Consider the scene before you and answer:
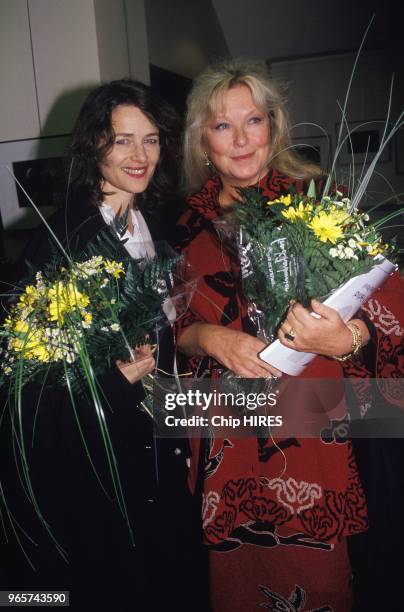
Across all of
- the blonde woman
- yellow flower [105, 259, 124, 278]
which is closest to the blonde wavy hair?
the blonde woman

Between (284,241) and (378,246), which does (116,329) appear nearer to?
(284,241)

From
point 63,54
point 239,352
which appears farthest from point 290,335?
point 63,54

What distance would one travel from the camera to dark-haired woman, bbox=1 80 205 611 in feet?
3.98

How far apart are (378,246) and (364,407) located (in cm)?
48

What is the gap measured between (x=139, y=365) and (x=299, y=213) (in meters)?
0.51

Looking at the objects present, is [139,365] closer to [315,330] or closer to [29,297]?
[29,297]

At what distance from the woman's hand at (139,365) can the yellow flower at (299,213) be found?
44 cm

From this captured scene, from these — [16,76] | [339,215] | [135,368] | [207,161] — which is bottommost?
[135,368]

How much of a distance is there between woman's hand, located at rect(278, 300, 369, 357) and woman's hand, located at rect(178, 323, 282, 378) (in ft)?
0.34

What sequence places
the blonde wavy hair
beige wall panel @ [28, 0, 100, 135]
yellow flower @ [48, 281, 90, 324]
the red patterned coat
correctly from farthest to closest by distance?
1. beige wall panel @ [28, 0, 100, 135]
2. the blonde wavy hair
3. the red patterned coat
4. yellow flower @ [48, 281, 90, 324]

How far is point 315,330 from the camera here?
1005 mm

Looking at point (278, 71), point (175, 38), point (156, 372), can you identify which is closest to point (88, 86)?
point (175, 38)

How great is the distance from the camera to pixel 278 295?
3.35 feet

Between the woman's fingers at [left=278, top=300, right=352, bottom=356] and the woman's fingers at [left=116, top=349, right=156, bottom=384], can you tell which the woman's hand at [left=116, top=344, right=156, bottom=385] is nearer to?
the woman's fingers at [left=116, top=349, right=156, bottom=384]
